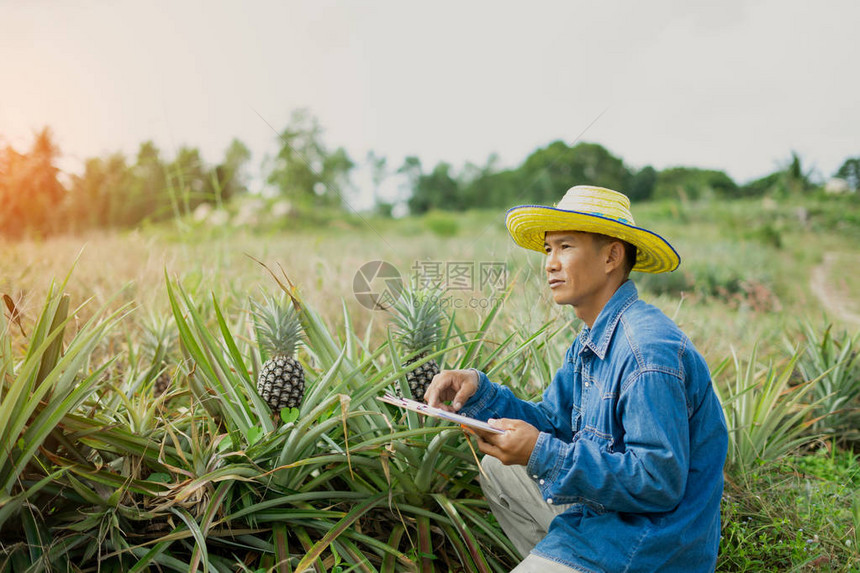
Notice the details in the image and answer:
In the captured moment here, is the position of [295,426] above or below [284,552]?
above

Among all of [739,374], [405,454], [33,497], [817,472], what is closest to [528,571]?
[405,454]

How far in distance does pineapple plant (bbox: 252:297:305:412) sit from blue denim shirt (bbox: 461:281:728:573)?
95cm

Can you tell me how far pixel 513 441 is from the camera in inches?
64.4

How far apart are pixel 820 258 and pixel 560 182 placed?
9.48m

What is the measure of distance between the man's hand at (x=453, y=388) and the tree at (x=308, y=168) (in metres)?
18.9

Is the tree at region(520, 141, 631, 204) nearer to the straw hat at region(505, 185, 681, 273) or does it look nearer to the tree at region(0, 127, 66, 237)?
the tree at region(0, 127, 66, 237)

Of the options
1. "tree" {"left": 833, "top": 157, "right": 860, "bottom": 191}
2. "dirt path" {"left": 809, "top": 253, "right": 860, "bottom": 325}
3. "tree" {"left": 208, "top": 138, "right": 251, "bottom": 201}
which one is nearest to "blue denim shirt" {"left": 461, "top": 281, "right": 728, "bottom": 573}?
"dirt path" {"left": 809, "top": 253, "right": 860, "bottom": 325}

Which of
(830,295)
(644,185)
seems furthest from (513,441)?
(644,185)

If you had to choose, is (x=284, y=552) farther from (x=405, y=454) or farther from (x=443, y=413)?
(x=443, y=413)

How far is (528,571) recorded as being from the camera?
169 cm

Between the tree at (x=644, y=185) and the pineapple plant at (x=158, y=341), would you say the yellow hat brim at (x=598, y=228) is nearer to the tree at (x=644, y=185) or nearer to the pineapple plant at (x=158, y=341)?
the pineapple plant at (x=158, y=341)

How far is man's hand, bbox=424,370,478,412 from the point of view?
1989 millimetres

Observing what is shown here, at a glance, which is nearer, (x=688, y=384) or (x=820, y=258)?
(x=688, y=384)

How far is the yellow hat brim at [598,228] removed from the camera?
6.10 ft
